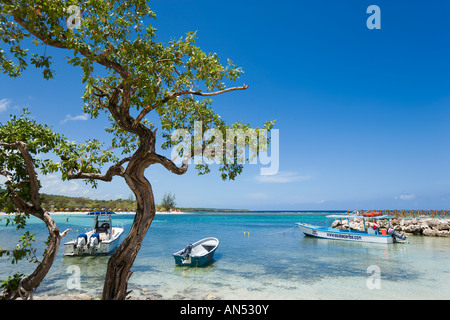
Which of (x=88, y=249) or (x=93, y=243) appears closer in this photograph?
(x=93, y=243)

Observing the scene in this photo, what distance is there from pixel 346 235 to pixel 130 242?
27.8 metres

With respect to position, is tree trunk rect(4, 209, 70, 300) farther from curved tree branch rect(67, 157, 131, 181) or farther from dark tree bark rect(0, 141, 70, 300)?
curved tree branch rect(67, 157, 131, 181)

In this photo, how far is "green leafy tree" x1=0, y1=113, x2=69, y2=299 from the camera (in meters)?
4.80

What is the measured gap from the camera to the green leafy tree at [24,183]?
189 inches

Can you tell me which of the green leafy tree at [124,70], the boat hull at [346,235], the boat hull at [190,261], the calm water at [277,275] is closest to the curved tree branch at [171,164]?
the green leafy tree at [124,70]

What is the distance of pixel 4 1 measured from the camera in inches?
154

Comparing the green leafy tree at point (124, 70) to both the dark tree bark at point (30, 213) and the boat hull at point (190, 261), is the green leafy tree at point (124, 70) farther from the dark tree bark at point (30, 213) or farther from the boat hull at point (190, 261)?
the boat hull at point (190, 261)

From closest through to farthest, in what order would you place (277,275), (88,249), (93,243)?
(277,275)
(93,243)
(88,249)

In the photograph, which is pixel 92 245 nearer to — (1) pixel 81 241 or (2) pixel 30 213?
(1) pixel 81 241

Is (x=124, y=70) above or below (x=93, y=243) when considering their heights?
above

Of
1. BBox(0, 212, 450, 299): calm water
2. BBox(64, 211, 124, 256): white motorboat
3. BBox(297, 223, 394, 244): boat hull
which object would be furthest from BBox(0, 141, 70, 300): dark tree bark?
BBox(297, 223, 394, 244): boat hull

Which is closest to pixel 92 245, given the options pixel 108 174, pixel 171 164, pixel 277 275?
pixel 277 275

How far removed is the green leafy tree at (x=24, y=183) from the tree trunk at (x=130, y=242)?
1.18 m

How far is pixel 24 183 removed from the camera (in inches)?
205
